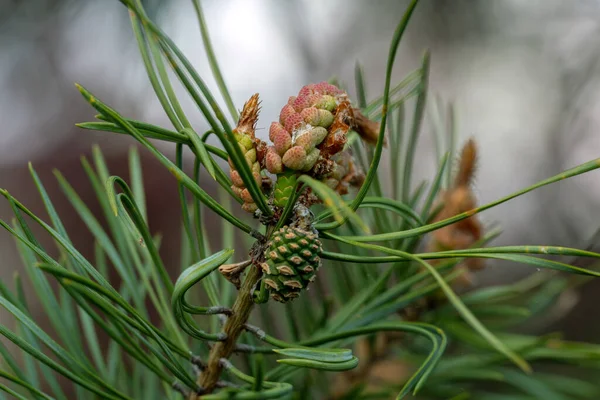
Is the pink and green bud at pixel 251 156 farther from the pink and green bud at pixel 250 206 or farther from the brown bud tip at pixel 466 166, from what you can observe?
the brown bud tip at pixel 466 166

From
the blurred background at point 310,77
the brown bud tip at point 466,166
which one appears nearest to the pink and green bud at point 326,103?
the brown bud tip at point 466,166

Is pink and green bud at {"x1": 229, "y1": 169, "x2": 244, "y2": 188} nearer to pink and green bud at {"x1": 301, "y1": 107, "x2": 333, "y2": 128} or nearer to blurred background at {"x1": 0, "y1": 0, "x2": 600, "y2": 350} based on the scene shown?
pink and green bud at {"x1": 301, "y1": 107, "x2": 333, "y2": 128}

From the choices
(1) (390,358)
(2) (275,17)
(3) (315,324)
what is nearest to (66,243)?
(3) (315,324)

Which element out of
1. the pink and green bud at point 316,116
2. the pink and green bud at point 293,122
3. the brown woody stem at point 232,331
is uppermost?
the pink and green bud at point 316,116

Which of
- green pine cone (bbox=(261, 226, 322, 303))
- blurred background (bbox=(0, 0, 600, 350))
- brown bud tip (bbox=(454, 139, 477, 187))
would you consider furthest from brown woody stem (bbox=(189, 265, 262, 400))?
blurred background (bbox=(0, 0, 600, 350))

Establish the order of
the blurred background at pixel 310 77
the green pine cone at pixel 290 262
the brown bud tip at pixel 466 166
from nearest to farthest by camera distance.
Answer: the green pine cone at pixel 290 262 < the brown bud tip at pixel 466 166 < the blurred background at pixel 310 77

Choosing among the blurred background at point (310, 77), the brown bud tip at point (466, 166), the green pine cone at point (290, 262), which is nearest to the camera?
the green pine cone at point (290, 262)

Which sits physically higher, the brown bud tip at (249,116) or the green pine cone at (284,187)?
the brown bud tip at (249,116)

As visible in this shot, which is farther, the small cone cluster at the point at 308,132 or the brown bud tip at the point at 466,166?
the brown bud tip at the point at 466,166
